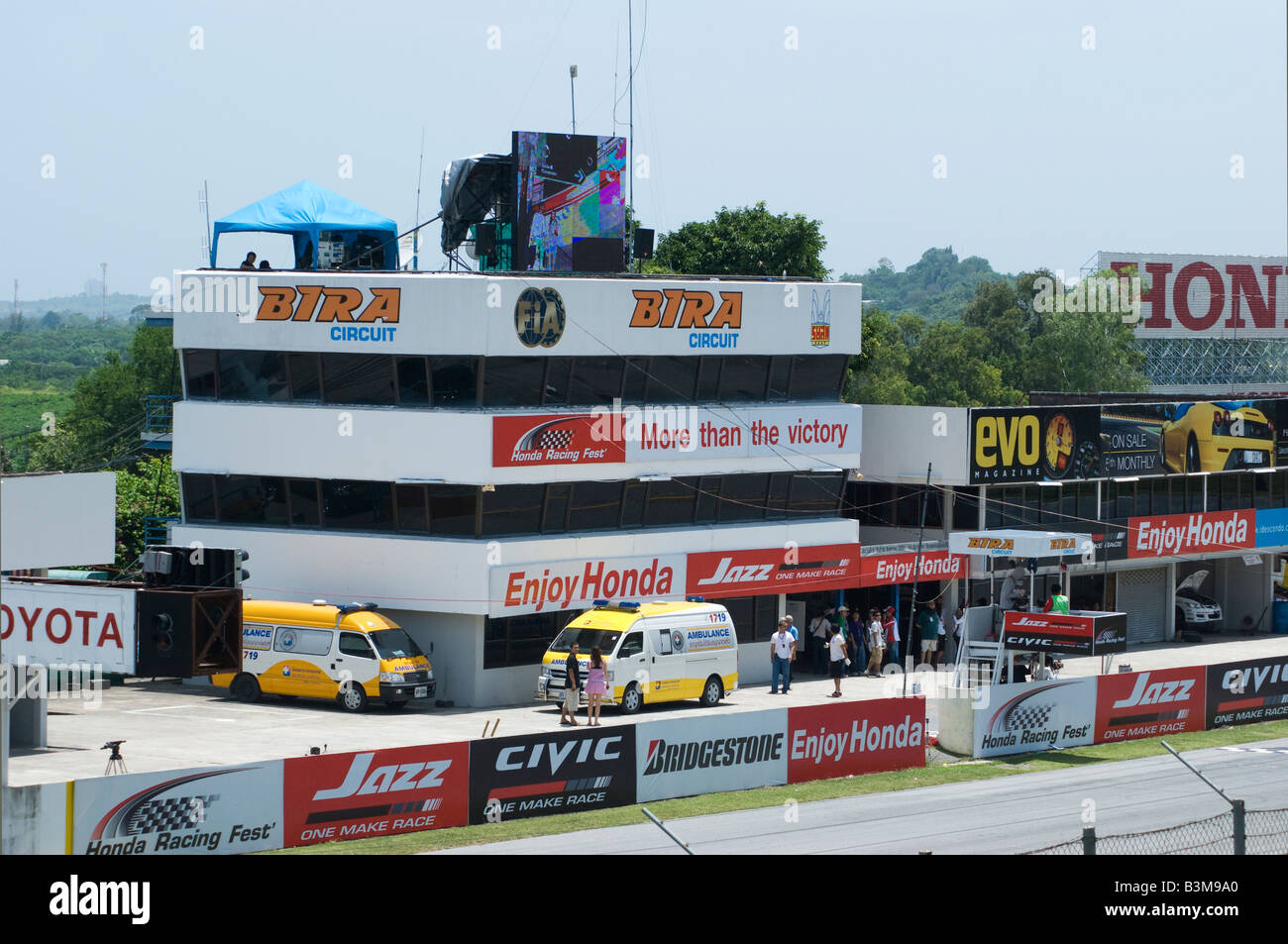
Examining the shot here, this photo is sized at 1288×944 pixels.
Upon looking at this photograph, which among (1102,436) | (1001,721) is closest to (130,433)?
(1102,436)

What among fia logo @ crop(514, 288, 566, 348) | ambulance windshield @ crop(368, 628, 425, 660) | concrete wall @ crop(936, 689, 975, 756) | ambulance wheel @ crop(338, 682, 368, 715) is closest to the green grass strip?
concrete wall @ crop(936, 689, 975, 756)

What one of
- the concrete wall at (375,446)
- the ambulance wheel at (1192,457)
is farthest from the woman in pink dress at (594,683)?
the ambulance wheel at (1192,457)

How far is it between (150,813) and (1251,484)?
1628 inches

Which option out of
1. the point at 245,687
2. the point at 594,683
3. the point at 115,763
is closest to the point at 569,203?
the point at 594,683

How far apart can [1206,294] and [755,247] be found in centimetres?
4930

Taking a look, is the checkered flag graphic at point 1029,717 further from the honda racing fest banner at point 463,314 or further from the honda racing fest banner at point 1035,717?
the honda racing fest banner at point 463,314

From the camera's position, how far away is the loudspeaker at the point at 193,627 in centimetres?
2781

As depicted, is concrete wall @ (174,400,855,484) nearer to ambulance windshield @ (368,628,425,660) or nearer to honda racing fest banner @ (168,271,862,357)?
honda racing fest banner @ (168,271,862,357)

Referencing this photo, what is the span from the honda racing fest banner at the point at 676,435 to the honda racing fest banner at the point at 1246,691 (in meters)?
11.0

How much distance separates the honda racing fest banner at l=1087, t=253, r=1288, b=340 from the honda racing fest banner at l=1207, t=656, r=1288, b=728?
7059 cm

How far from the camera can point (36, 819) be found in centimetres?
1869

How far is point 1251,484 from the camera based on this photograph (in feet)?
172

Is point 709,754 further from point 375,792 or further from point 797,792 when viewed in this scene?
point 375,792
